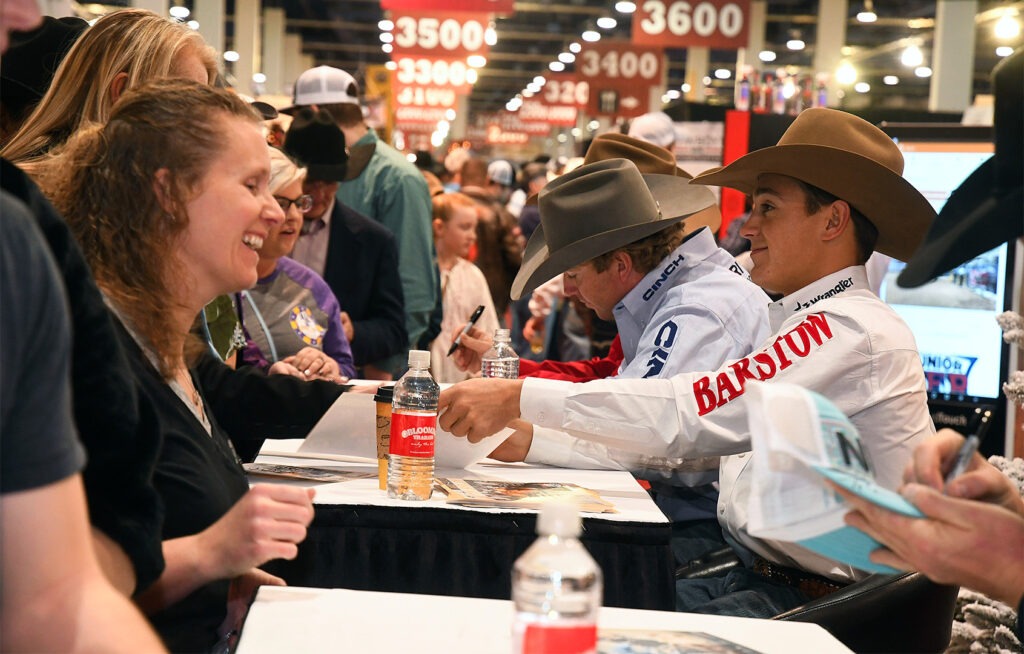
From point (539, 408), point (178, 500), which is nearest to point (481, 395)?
point (539, 408)

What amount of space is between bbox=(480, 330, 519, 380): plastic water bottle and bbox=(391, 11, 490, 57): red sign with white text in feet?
36.4

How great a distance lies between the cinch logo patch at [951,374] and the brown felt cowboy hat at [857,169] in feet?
8.47

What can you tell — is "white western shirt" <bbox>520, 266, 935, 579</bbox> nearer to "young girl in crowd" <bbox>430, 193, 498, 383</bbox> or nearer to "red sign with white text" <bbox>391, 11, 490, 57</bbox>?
A: "young girl in crowd" <bbox>430, 193, 498, 383</bbox>

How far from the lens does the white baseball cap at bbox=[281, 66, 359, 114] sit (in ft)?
18.0

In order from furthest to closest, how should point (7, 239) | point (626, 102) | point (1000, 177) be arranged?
1. point (626, 102)
2. point (1000, 177)
3. point (7, 239)

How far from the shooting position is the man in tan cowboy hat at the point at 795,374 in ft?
8.11

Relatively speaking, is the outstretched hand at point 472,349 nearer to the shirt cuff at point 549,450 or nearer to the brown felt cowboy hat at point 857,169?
the shirt cuff at point 549,450

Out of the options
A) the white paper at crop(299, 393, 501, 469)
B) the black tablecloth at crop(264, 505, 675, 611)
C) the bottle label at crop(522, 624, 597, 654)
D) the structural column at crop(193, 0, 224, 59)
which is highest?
the structural column at crop(193, 0, 224, 59)

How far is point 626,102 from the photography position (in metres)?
16.3

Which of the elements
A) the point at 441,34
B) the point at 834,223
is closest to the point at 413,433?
the point at 834,223

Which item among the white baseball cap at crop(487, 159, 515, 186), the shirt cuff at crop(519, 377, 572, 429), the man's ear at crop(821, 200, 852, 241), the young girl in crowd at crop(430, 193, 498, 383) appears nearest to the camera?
the shirt cuff at crop(519, 377, 572, 429)

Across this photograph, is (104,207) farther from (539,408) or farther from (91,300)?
(539,408)

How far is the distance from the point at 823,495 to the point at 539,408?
4.72ft

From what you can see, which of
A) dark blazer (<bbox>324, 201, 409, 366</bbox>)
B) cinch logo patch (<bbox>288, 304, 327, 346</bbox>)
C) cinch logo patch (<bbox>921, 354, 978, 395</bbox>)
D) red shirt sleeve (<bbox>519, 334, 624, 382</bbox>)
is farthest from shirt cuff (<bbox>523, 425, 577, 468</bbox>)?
cinch logo patch (<bbox>921, 354, 978, 395</bbox>)
